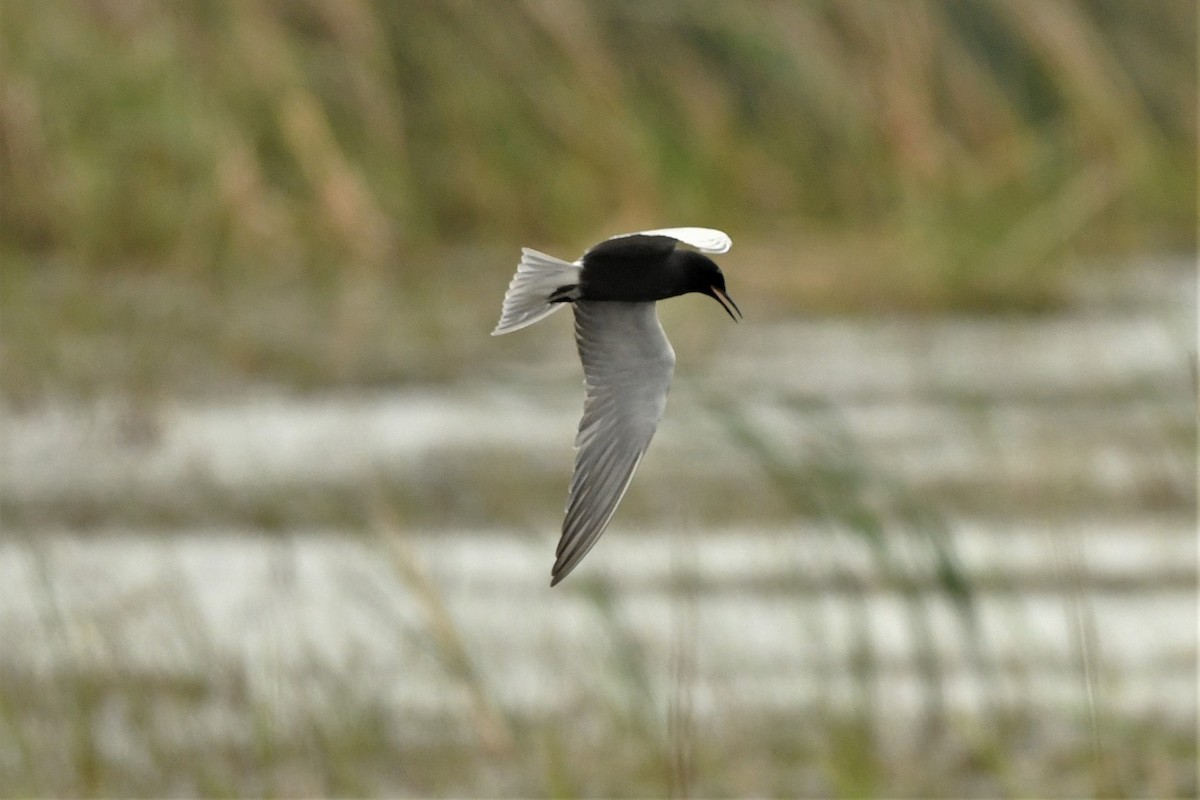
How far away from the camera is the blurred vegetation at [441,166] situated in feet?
25.1

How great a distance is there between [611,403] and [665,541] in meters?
4.51

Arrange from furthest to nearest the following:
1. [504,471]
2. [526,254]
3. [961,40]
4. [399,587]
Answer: [961,40]
[504,471]
[399,587]
[526,254]

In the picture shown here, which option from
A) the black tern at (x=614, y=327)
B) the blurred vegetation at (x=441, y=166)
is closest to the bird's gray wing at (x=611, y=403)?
the black tern at (x=614, y=327)

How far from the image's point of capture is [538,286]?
1.17 m

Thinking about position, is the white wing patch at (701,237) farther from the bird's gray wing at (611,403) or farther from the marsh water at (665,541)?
the marsh water at (665,541)

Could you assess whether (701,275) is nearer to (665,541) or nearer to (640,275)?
(640,275)

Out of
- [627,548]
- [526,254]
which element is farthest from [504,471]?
[526,254]

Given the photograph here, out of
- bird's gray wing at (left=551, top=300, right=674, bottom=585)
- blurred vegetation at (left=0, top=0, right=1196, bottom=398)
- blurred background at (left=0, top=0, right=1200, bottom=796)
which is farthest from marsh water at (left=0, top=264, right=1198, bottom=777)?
bird's gray wing at (left=551, top=300, right=674, bottom=585)

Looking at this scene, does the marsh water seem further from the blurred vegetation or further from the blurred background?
the blurred vegetation

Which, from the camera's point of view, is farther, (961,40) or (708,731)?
(961,40)

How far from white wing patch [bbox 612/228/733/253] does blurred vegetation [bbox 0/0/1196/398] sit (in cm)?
568

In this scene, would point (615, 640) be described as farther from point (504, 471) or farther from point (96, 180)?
point (96, 180)

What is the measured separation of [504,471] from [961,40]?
3088 millimetres

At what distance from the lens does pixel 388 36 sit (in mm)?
7406
